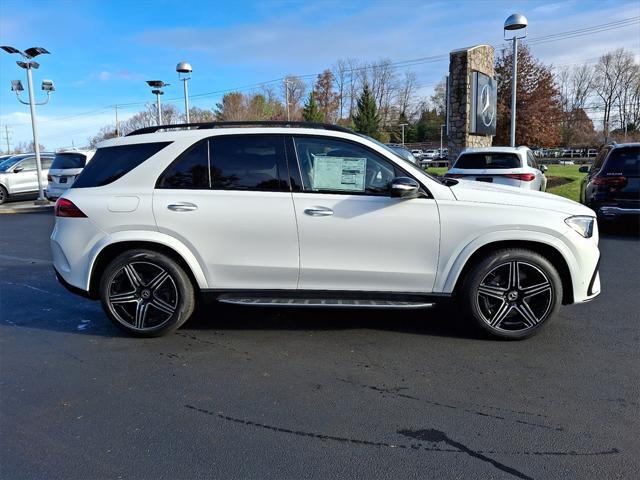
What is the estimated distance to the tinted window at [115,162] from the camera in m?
4.30

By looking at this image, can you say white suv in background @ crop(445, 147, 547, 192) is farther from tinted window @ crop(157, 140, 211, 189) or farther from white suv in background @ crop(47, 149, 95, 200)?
white suv in background @ crop(47, 149, 95, 200)

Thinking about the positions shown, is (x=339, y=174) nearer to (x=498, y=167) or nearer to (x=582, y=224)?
(x=582, y=224)

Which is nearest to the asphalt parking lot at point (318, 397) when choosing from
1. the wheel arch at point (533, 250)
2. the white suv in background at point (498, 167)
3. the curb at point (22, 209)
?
the wheel arch at point (533, 250)

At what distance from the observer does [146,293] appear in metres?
4.29

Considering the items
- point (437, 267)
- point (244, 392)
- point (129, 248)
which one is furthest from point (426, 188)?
point (129, 248)

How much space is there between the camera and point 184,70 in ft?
61.4

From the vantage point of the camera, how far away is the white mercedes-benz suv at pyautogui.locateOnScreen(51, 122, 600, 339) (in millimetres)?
4023

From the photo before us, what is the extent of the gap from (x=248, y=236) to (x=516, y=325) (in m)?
2.41

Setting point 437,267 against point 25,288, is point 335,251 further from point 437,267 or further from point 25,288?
point 25,288

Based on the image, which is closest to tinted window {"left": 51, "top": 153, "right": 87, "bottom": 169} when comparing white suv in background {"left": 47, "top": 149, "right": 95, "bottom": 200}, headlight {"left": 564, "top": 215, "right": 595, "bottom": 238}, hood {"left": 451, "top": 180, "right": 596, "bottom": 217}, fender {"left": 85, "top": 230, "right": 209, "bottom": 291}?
white suv in background {"left": 47, "top": 149, "right": 95, "bottom": 200}

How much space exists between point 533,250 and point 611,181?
5.71 m

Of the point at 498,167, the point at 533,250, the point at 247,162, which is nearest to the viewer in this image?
the point at 533,250

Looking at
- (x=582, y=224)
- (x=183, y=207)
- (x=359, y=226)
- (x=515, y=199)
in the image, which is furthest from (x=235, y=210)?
(x=582, y=224)

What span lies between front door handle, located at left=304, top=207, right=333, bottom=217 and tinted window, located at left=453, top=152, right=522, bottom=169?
7264mm
